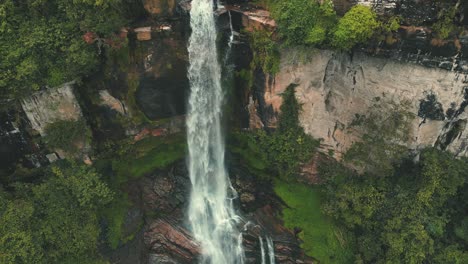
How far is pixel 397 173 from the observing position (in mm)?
13031

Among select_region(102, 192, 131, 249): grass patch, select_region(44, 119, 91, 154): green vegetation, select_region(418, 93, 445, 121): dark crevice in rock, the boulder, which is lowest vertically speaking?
select_region(102, 192, 131, 249): grass patch

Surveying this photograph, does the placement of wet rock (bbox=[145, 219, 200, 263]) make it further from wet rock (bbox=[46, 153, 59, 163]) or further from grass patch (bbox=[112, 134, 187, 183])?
wet rock (bbox=[46, 153, 59, 163])

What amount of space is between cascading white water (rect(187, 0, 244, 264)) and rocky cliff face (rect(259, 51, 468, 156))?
7.07ft

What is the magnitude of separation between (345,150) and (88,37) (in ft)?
31.8

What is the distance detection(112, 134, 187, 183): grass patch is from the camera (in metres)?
14.9

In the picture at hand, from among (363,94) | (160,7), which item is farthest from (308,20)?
(160,7)

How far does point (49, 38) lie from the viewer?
11281mm

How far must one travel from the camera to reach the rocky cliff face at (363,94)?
1105 cm

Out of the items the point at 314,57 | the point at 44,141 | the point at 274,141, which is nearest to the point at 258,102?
the point at 274,141

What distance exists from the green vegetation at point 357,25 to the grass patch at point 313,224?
6.36 meters

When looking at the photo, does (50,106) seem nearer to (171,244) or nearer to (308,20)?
(171,244)

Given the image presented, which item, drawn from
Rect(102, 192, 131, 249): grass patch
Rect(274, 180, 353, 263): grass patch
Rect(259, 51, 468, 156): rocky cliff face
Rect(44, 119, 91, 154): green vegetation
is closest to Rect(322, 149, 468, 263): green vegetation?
Rect(274, 180, 353, 263): grass patch

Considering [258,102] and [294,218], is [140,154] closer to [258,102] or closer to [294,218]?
[258,102]

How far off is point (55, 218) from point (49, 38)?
19.4 feet
